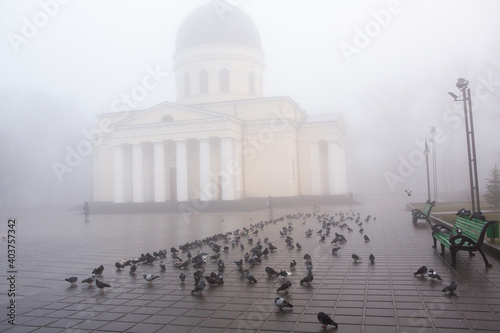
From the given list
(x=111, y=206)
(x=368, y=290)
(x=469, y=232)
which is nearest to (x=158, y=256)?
(x=368, y=290)

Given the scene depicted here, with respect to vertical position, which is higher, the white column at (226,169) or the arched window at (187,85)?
the arched window at (187,85)

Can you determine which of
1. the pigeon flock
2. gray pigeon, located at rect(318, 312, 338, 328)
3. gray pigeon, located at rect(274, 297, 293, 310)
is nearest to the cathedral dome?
the pigeon flock

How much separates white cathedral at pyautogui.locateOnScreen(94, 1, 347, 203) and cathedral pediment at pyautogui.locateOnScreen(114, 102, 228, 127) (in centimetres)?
9

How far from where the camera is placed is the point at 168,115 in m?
34.3

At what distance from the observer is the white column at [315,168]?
37688 millimetres

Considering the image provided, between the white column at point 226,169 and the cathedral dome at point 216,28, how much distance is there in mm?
11498

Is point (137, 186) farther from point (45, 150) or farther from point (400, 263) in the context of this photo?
point (400, 263)

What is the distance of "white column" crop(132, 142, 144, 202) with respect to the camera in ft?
114

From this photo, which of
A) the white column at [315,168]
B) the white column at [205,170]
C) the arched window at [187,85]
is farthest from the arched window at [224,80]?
the white column at [315,168]

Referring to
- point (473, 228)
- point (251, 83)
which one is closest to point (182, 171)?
point (251, 83)

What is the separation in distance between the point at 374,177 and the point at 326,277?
2427 inches

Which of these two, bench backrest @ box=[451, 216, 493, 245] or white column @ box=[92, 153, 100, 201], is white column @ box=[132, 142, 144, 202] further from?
bench backrest @ box=[451, 216, 493, 245]

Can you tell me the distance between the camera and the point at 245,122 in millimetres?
35406

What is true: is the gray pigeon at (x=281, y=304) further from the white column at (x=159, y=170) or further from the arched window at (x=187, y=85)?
the arched window at (x=187, y=85)
